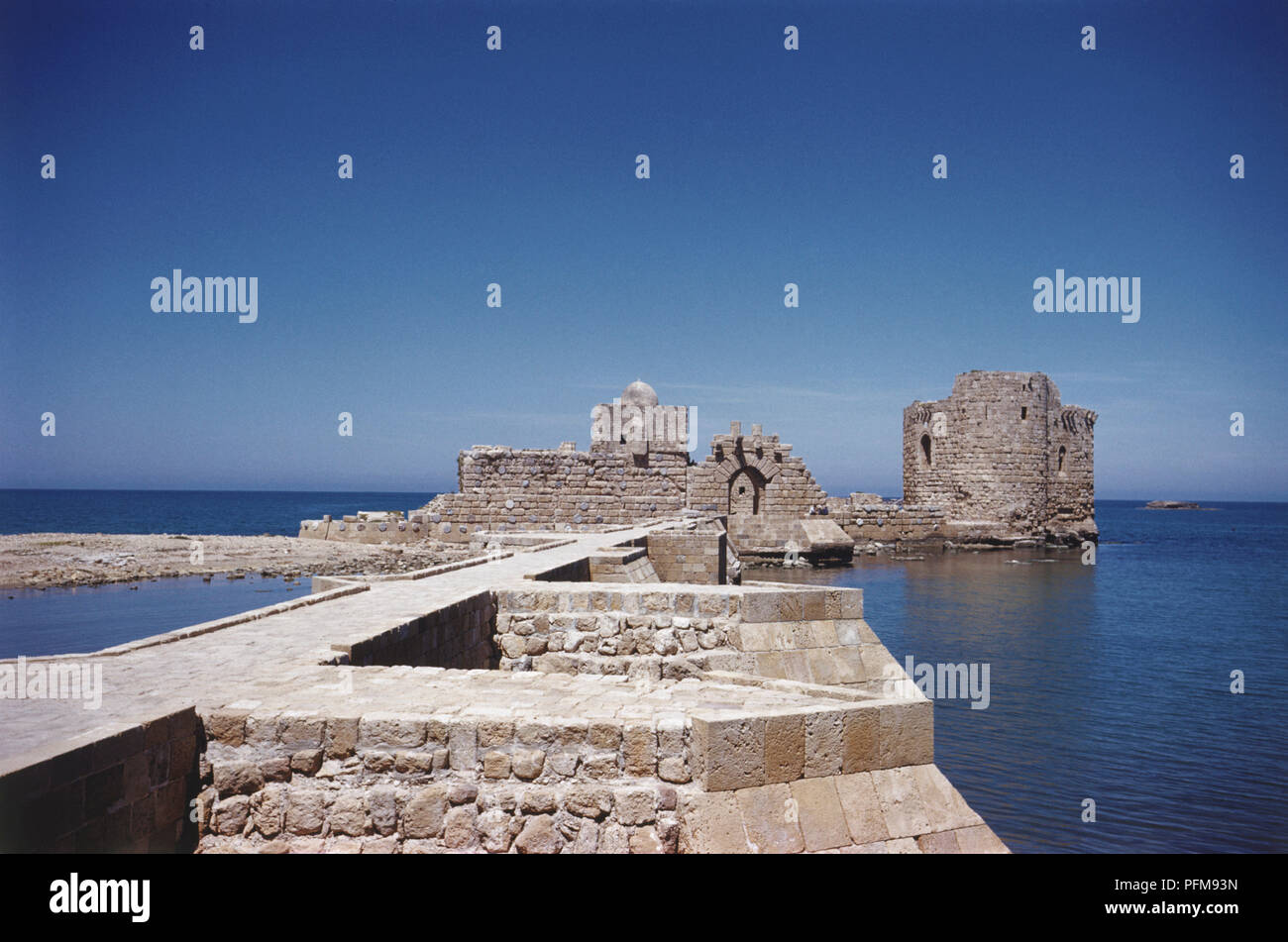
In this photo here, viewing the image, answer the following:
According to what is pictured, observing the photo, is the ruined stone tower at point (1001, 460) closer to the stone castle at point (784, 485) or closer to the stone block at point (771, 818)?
the stone castle at point (784, 485)

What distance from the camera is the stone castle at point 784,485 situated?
19.5 metres

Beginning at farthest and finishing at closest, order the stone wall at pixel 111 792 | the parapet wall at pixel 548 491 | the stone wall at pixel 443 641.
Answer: the parapet wall at pixel 548 491 < the stone wall at pixel 443 641 < the stone wall at pixel 111 792

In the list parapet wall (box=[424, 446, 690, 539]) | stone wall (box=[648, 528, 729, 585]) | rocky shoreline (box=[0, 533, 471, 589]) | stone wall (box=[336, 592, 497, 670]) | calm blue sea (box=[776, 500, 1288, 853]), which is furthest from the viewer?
parapet wall (box=[424, 446, 690, 539])

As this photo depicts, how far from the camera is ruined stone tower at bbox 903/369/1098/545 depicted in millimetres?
31906

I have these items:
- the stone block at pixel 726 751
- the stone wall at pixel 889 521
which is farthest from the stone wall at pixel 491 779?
the stone wall at pixel 889 521

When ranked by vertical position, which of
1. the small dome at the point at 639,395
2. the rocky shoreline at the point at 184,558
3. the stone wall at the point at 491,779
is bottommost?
the rocky shoreline at the point at 184,558

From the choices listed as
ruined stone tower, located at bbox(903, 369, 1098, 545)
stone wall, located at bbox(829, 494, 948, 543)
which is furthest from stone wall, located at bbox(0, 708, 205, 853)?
ruined stone tower, located at bbox(903, 369, 1098, 545)

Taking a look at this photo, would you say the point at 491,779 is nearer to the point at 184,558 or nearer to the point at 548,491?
the point at 548,491

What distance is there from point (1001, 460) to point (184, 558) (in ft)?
90.8

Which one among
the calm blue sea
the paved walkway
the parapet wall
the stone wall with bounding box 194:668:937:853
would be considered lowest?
the calm blue sea

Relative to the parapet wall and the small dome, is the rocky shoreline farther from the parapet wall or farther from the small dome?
the small dome

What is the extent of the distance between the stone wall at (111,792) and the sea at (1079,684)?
6.59m

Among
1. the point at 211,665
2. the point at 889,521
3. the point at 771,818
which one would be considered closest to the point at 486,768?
the point at 771,818

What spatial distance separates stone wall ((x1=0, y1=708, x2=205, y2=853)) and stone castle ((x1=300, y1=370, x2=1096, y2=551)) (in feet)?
50.6
